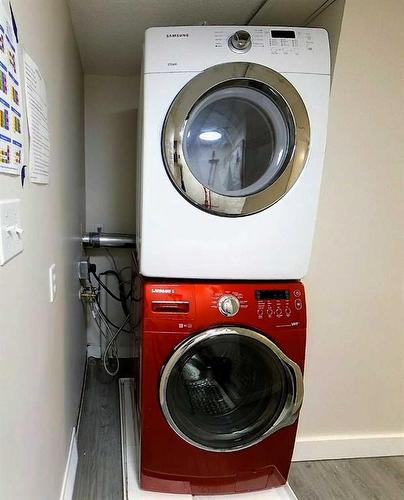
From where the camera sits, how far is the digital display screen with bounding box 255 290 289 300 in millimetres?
1364

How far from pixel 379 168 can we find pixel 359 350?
87 centimetres

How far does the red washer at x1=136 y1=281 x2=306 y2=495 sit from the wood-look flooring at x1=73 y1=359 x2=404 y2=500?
20cm

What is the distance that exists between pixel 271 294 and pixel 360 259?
0.53 meters

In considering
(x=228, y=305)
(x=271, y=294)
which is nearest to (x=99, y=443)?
(x=228, y=305)

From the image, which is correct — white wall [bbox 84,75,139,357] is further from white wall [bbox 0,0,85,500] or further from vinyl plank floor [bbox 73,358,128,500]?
white wall [bbox 0,0,85,500]

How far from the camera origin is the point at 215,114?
1.32m

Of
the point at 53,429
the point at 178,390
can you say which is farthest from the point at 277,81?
the point at 53,429

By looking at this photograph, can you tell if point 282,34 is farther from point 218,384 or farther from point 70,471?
point 70,471

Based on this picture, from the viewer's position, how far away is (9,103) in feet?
2.29

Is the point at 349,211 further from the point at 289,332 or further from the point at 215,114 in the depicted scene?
the point at 215,114

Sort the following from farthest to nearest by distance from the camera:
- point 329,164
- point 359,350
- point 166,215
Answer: point 359,350 → point 329,164 → point 166,215

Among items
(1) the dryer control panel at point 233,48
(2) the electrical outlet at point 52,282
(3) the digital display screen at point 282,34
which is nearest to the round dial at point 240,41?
(1) the dryer control panel at point 233,48

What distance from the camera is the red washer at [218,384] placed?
4.28 feet

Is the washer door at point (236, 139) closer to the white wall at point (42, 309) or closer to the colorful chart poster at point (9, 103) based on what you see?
the white wall at point (42, 309)
